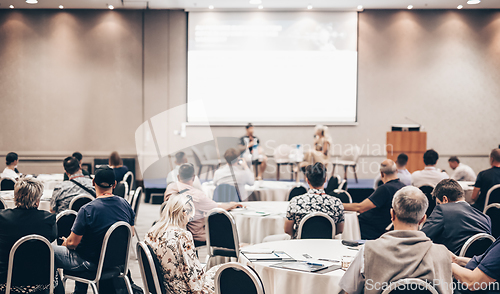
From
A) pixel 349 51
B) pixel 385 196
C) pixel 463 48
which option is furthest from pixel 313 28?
pixel 385 196

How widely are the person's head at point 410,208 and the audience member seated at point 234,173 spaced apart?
150 inches

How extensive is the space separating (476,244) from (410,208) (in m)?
1.10

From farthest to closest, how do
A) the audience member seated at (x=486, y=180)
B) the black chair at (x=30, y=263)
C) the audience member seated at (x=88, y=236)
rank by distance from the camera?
the audience member seated at (x=486, y=180) < the audience member seated at (x=88, y=236) < the black chair at (x=30, y=263)

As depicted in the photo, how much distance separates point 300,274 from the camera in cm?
244

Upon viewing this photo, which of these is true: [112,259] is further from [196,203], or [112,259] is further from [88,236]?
[196,203]

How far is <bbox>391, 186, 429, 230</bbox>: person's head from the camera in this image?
2018 millimetres

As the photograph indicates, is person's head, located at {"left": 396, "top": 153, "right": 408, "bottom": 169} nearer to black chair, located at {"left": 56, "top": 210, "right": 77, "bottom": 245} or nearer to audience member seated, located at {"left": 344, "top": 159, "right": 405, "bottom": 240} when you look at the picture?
audience member seated, located at {"left": 344, "top": 159, "right": 405, "bottom": 240}

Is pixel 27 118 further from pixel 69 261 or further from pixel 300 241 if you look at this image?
pixel 300 241


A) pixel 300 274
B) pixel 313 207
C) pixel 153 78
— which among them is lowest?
pixel 300 274

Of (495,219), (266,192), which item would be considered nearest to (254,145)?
(266,192)

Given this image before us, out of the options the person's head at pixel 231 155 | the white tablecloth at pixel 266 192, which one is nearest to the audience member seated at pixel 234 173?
the person's head at pixel 231 155

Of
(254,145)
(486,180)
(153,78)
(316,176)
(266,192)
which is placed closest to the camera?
(316,176)

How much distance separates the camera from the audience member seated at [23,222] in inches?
112

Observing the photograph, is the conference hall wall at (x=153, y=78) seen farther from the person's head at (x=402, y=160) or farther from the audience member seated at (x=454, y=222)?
the audience member seated at (x=454, y=222)
